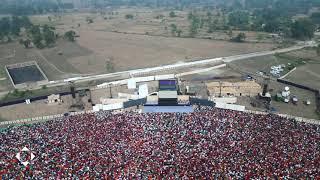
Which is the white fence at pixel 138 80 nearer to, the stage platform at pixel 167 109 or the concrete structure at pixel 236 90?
the concrete structure at pixel 236 90

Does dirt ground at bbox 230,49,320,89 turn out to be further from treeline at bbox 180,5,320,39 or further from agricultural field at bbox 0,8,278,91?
treeline at bbox 180,5,320,39

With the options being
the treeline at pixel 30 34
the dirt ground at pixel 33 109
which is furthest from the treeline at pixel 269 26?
the dirt ground at pixel 33 109

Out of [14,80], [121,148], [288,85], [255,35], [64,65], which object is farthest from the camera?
[255,35]

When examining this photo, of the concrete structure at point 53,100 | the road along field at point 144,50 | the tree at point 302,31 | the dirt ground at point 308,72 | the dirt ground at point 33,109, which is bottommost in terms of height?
the dirt ground at point 33,109

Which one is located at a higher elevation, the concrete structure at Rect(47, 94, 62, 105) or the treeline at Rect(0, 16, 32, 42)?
the treeline at Rect(0, 16, 32, 42)

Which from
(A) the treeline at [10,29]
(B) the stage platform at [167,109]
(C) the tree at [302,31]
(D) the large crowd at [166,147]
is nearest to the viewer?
(D) the large crowd at [166,147]

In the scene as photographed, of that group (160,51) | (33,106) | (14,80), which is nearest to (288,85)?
(160,51)

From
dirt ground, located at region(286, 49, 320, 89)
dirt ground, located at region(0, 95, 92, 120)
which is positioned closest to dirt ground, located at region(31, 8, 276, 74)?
dirt ground, located at region(286, 49, 320, 89)

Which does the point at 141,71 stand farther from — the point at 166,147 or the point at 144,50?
the point at 166,147

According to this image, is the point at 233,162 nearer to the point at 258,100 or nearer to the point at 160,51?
the point at 258,100
